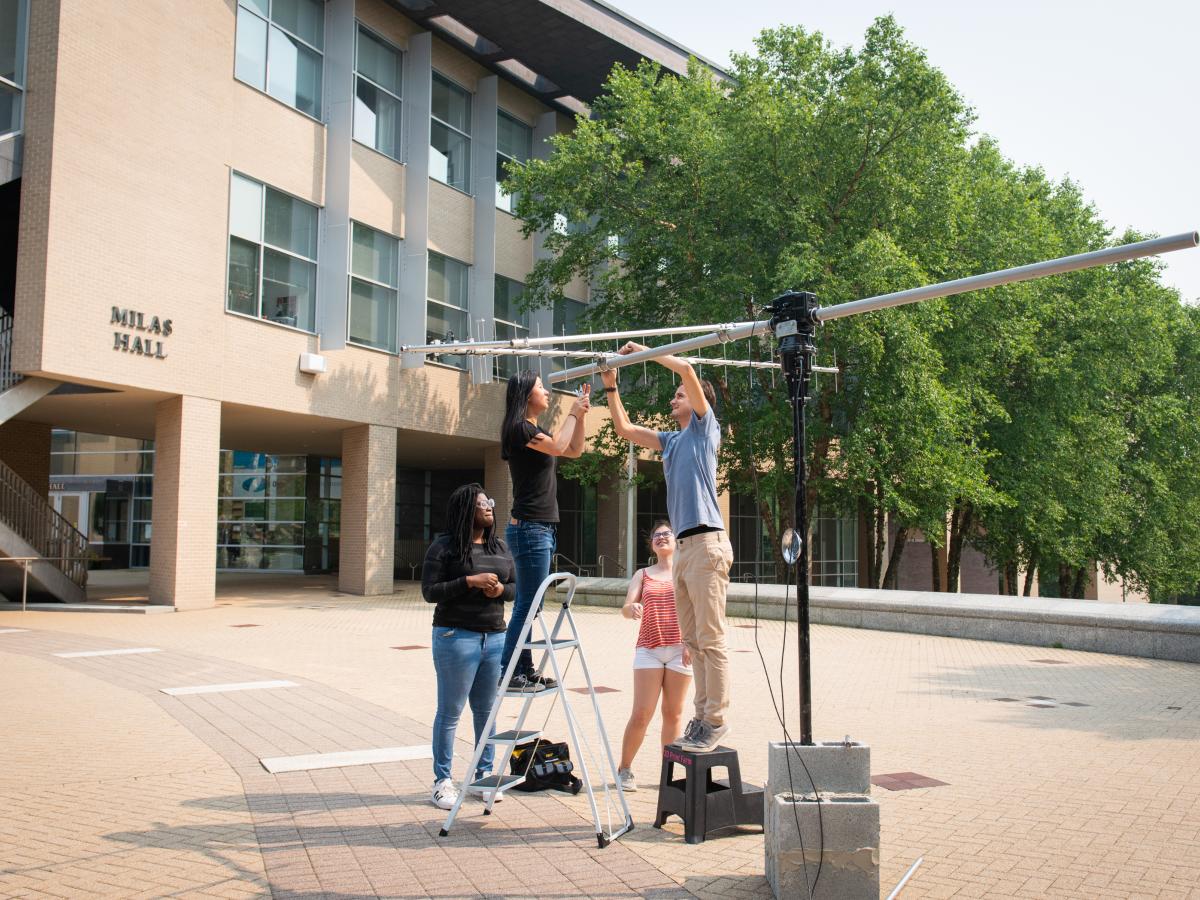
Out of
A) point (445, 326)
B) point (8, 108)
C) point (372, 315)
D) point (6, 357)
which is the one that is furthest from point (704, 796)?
point (445, 326)

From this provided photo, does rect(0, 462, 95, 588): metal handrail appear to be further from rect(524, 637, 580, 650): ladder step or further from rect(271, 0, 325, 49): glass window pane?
rect(524, 637, 580, 650): ladder step

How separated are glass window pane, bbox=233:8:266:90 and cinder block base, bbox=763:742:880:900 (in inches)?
827

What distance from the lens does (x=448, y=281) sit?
89.9 feet

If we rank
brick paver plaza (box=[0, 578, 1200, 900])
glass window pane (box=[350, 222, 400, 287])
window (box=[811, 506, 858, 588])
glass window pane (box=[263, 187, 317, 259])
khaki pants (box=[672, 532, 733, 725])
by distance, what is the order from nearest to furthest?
brick paver plaza (box=[0, 578, 1200, 900]), khaki pants (box=[672, 532, 733, 725]), glass window pane (box=[263, 187, 317, 259]), glass window pane (box=[350, 222, 400, 287]), window (box=[811, 506, 858, 588])

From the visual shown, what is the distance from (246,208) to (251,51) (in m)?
3.55

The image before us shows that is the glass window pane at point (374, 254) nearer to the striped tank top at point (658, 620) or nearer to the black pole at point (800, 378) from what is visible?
the striped tank top at point (658, 620)

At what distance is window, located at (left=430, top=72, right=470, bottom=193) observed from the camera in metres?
27.3

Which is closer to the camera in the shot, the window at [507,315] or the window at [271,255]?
the window at [271,255]

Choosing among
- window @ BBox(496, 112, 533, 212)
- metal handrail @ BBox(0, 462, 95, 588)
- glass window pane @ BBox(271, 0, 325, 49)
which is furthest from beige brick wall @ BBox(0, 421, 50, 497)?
window @ BBox(496, 112, 533, 212)

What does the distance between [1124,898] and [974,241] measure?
2329 cm

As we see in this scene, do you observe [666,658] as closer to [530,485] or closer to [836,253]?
[530,485]

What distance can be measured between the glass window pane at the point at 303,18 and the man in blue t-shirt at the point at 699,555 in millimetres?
20326

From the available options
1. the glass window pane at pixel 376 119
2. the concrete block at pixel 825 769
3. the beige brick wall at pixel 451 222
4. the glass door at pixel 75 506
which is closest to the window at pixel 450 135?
the beige brick wall at pixel 451 222

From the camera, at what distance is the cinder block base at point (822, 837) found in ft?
14.2
